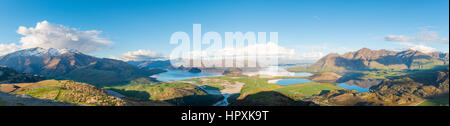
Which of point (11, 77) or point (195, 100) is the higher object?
point (11, 77)

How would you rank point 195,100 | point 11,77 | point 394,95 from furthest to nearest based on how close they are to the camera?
point 11,77 → point 394,95 → point 195,100

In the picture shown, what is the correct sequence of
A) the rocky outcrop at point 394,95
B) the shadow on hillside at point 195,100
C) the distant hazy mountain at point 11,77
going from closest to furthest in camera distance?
the shadow on hillside at point 195,100
the rocky outcrop at point 394,95
the distant hazy mountain at point 11,77

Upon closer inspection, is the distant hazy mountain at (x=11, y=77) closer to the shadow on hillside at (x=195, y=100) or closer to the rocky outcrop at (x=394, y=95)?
the shadow on hillside at (x=195, y=100)

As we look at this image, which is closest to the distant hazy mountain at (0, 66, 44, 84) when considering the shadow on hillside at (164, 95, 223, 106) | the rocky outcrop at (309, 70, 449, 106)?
the shadow on hillside at (164, 95, 223, 106)

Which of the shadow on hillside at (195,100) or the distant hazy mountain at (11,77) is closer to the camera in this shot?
the shadow on hillside at (195,100)

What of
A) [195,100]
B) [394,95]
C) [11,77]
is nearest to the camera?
[195,100]

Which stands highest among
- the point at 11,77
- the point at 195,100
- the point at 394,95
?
the point at 11,77

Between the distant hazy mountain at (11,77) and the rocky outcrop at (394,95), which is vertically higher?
the distant hazy mountain at (11,77)

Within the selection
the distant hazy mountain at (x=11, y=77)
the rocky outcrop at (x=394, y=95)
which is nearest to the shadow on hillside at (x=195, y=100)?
the rocky outcrop at (x=394, y=95)

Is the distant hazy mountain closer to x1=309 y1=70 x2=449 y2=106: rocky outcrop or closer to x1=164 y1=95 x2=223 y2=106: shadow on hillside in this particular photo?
x1=164 y1=95 x2=223 y2=106: shadow on hillside

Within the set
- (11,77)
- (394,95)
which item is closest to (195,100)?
(11,77)

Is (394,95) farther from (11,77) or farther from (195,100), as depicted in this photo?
(11,77)

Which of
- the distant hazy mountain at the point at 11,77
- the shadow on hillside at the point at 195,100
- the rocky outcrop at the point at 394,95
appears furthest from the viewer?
the distant hazy mountain at the point at 11,77
